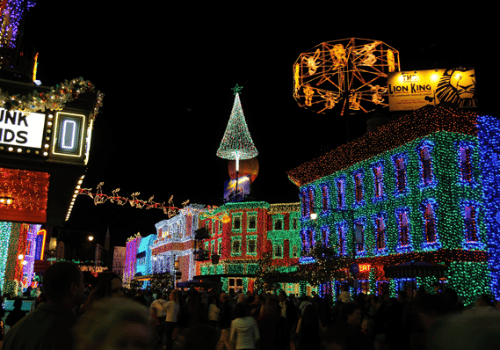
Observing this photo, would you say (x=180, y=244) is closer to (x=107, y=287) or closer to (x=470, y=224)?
(x=470, y=224)

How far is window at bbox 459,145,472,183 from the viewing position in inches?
1129

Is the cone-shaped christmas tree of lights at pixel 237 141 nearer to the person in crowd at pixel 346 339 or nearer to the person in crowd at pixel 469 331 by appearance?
the person in crowd at pixel 346 339

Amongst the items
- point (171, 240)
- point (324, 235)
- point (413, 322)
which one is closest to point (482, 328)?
point (413, 322)

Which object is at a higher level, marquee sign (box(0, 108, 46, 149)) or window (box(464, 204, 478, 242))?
window (box(464, 204, 478, 242))

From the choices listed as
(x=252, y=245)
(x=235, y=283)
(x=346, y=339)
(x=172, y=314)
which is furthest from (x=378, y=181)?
(x=235, y=283)

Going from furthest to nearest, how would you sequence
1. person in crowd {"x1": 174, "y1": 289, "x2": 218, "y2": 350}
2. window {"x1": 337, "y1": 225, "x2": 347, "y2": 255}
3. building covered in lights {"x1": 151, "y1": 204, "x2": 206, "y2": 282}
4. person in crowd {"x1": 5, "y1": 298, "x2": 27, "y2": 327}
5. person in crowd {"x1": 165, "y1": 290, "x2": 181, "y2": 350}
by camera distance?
1. building covered in lights {"x1": 151, "y1": 204, "x2": 206, "y2": 282}
2. window {"x1": 337, "y1": 225, "x2": 347, "y2": 255}
3. person in crowd {"x1": 165, "y1": 290, "x2": 181, "y2": 350}
4. person in crowd {"x1": 5, "y1": 298, "x2": 27, "y2": 327}
5. person in crowd {"x1": 174, "y1": 289, "x2": 218, "y2": 350}

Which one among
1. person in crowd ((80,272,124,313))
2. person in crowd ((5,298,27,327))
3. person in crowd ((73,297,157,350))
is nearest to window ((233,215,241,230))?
person in crowd ((5,298,27,327))

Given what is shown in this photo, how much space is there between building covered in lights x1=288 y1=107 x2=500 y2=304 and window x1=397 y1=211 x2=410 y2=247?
1.2 inches

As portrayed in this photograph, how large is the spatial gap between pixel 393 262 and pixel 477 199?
6573 millimetres

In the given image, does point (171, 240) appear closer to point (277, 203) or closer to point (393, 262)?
point (277, 203)

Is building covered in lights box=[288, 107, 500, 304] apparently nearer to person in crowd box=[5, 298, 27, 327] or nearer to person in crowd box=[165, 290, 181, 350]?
person in crowd box=[165, 290, 181, 350]

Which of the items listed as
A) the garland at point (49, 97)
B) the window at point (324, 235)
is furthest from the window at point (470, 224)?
the garland at point (49, 97)

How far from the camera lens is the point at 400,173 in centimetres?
3133

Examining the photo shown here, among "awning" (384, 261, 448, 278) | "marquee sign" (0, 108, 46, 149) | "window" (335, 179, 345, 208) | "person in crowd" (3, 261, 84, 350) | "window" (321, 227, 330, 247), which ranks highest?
"window" (335, 179, 345, 208)
